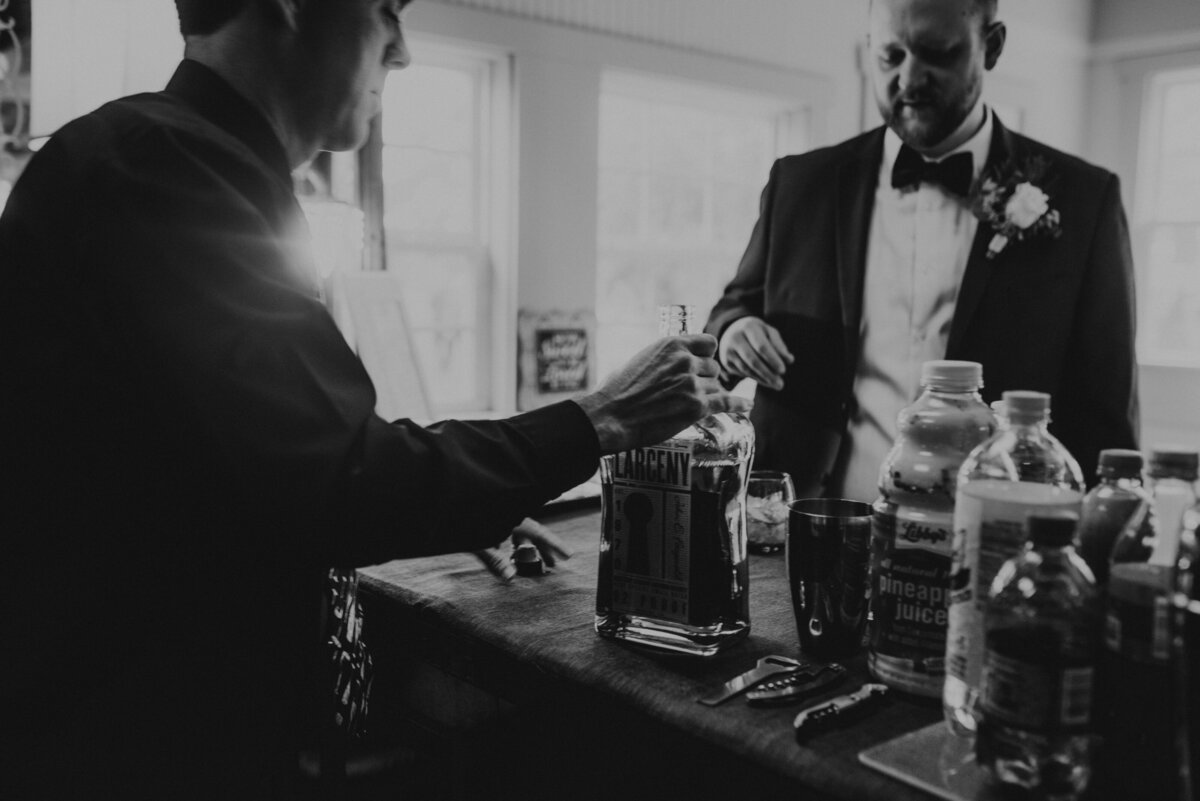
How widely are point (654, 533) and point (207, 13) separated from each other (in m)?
0.70

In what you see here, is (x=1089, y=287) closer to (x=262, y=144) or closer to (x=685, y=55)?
(x=262, y=144)

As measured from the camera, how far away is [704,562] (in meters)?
1.04

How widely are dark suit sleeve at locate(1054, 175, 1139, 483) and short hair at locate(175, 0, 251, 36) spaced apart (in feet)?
5.49

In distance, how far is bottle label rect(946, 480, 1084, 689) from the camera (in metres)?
0.77

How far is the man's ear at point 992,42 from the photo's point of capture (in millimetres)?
2090

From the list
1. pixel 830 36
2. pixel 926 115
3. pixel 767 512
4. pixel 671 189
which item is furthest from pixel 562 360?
pixel 767 512

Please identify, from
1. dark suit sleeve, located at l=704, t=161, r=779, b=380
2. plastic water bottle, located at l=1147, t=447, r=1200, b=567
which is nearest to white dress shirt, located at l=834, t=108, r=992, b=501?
dark suit sleeve, located at l=704, t=161, r=779, b=380

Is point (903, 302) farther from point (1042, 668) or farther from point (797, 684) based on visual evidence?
point (1042, 668)

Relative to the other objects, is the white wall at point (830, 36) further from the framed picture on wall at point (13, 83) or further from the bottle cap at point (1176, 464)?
→ the bottle cap at point (1176, 464)

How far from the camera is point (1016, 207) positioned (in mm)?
2006

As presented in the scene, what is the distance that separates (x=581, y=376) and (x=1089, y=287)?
8.44ft

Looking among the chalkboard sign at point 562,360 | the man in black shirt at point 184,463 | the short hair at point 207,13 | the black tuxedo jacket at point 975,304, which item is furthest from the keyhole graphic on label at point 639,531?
the chalkboard sign at point 562,360

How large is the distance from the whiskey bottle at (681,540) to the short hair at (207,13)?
537 millimetres

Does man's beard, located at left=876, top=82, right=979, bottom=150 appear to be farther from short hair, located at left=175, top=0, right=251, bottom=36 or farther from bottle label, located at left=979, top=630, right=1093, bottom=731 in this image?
bottle label, located at left=979, top=630, right=1093, bottom=731
